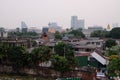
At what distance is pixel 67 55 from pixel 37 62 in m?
2.73

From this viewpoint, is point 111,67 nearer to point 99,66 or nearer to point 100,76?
point 100,76

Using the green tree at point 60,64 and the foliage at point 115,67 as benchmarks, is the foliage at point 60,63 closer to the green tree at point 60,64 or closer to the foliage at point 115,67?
the green tree at point 60,64

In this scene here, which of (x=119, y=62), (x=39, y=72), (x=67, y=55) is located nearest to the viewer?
(x=119, y=62)

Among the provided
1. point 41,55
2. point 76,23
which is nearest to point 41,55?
point 41,55

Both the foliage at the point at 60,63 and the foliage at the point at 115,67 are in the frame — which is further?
the foliage at the point at 60,63

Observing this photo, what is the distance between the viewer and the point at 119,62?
1691 cm

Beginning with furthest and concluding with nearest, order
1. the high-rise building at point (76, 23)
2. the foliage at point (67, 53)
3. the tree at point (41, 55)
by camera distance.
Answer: the high-rise building at point (76, 23) < the tree at point (41, 55) < the foliage at point (67, 53)

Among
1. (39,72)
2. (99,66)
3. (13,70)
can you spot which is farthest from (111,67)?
(13,70)

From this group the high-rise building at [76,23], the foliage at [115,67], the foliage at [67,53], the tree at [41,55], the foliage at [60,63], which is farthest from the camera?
the high-rise building at [76,23]

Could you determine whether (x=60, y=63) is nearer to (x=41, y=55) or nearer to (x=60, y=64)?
(x=60, y=64)

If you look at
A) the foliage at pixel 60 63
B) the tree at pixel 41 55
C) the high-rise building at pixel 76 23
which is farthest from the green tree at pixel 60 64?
the high-rise building at pixel 76 23

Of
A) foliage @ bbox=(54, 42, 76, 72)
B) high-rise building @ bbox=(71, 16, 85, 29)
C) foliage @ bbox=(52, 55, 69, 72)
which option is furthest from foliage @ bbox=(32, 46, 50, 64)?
high-rise building @ bbox=(71, 16, 85, 29)

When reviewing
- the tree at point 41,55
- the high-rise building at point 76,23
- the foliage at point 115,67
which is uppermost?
the high-rise building at point 76,23

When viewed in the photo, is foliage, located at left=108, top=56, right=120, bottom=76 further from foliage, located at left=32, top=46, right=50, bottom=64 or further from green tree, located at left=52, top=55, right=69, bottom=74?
foliage, located at left=32, top=46, right=50, bottom=64
